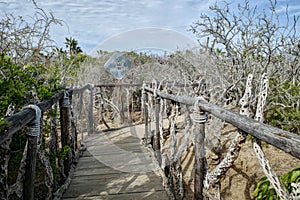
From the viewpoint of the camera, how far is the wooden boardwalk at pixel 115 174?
2342 millimetres

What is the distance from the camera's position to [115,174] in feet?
9.20

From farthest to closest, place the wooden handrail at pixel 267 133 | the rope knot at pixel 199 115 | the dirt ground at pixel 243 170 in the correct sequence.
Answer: the dirt ground at pixel 243 170
the rope knot at pixel 199 115
the wooden handrail at pixel 267 133

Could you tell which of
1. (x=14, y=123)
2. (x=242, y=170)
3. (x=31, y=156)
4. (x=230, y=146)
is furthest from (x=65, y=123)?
(x=242, y=170)

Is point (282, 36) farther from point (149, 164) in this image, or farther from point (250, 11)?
point (149, 164)

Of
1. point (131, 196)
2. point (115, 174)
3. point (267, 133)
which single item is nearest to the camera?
point (267, 133)

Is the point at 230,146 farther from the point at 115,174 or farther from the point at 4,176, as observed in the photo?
the point at 115,174

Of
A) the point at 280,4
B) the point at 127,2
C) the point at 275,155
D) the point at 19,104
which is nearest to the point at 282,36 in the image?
the point at 280,4

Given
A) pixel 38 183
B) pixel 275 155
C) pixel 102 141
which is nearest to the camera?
pixel 38 183

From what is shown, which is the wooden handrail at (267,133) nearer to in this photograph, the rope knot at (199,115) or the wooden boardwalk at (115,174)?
the rope knot at (199,115)

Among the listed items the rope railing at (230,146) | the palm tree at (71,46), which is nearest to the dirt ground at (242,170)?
the rope railing at (230,146)

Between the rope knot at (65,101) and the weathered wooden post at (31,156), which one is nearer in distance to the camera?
the weathered wooden post at (31,156)

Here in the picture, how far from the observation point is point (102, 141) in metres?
4.35

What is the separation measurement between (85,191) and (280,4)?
3378mm

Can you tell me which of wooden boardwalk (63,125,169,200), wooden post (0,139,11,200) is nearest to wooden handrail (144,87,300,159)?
wooden post (0,139,11,200)
